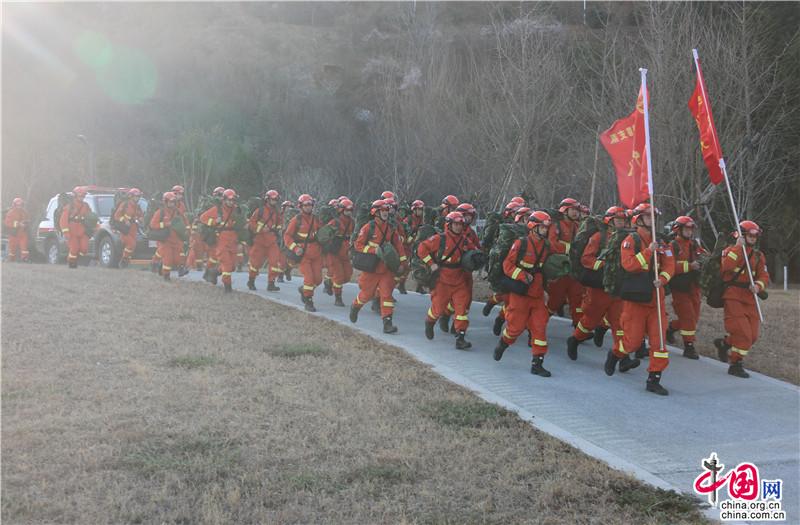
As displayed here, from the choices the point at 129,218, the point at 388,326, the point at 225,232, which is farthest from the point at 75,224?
the point at 388,326

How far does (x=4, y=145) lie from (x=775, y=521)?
44.3 meters

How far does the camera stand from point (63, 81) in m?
47.6

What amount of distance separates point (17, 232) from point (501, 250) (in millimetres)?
16614

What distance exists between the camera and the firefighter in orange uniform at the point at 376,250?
11.7 metres

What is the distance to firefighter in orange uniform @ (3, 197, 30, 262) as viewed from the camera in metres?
21.4

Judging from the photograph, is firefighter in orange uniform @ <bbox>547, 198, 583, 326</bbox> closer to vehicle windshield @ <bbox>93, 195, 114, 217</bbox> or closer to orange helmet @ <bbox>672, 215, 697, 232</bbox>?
orange helmet @ <bbox>672, 215, 697, 232</bbox>

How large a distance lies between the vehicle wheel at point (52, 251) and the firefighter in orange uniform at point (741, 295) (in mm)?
17066

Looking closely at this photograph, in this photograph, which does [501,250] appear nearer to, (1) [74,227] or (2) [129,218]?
(2) [129,218]

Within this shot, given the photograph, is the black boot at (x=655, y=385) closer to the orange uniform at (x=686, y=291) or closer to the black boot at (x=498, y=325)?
the orange uniform at (x=686, y=291)

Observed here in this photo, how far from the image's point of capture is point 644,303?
8703 millimetres

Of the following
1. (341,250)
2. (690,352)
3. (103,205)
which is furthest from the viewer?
(103,205)

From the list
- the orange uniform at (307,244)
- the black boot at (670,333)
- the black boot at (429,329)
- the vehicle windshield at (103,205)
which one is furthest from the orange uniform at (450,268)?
the vehicle windshield at (103,205)

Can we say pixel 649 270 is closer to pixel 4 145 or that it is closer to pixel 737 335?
pixel 737 335

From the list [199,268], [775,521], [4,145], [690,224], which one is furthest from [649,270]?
[4,145]
